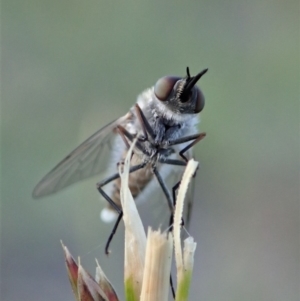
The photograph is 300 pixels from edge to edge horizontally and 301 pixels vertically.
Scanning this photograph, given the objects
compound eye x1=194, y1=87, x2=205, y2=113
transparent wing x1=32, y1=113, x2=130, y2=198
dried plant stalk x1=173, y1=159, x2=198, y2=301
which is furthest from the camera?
transparent wing x1=32, y1=113, x2=130, y2=198

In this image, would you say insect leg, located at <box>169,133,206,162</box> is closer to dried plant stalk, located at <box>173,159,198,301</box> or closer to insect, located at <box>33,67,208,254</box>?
insect, located at <box>33,67,208,254</box>

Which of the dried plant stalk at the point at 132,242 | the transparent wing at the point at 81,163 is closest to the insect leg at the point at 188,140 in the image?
the transparent wing at the point at 81,163

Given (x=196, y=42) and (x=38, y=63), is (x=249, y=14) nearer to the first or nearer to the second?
(x=196, y=42)

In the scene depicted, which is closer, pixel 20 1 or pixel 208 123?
pixel 208 123

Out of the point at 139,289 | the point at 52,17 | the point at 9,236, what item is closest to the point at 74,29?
the point at 52,17

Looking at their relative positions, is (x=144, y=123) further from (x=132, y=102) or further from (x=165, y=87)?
(x=132, y=102)

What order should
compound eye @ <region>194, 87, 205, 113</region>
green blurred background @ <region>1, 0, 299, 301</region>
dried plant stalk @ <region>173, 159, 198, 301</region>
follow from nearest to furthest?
dried plant stalk @ <region>173, 159, 198, 301</region> < compound eye @ <region>194, 87, 205, 113</region> < green blurred background @ <region>1, 0, 299, 301</region>

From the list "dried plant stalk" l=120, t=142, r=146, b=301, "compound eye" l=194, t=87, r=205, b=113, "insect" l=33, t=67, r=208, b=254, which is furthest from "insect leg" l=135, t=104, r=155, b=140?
"dried plant stalk" l=120, t=142, r=146, b=301
